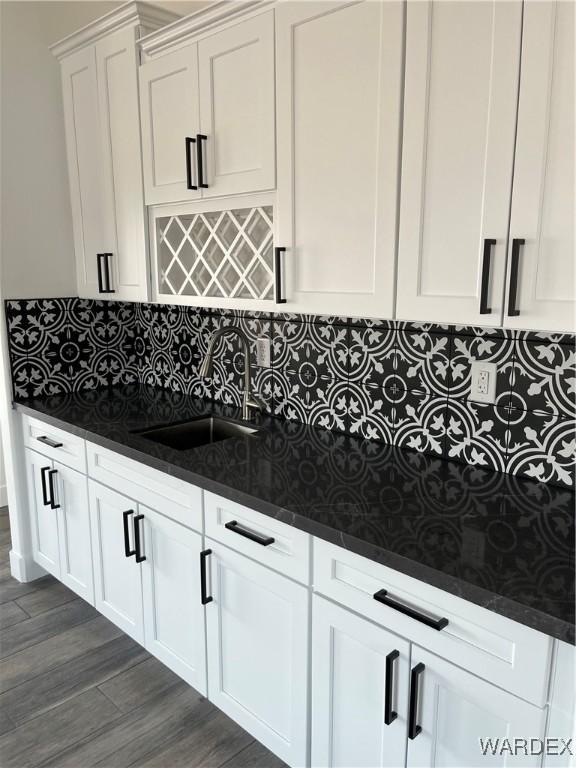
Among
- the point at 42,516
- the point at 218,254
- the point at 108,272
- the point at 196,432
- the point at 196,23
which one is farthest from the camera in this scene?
the point at 42,516

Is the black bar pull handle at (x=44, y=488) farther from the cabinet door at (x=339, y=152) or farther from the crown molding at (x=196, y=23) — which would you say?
the crown molding at (x=196, y=23)

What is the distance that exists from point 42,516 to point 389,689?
6.44 ft

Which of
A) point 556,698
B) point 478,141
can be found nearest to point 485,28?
point 478,141

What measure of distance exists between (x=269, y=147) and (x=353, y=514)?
1.12 m

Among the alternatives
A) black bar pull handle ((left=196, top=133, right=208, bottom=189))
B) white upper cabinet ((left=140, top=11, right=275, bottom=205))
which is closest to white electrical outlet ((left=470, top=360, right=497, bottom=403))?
white upper cabinet ((left=140, top=11, right=275, bottom=205))

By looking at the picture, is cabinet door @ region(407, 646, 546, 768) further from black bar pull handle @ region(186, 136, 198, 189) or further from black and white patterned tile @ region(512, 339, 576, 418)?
black bar pull handle @ region(186, 136, 198, 189)

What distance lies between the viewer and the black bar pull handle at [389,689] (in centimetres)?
133

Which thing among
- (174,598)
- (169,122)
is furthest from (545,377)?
(169,122)

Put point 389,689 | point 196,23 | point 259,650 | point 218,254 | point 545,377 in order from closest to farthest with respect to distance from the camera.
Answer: point 389,689 → point 545,377 → point 259,650 → point 196,23 → point 218,254

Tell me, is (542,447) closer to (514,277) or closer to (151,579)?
(514,277)

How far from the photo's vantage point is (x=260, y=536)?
1625 mm

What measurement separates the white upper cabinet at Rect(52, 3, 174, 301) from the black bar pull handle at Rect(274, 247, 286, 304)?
2.60ft

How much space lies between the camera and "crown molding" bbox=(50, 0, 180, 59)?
218cm

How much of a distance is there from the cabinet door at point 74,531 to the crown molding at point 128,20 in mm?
1751
